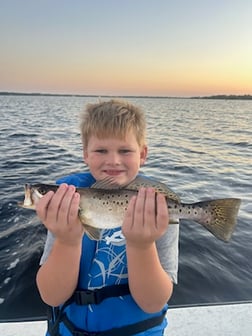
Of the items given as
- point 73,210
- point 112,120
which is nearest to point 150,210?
point 73,210

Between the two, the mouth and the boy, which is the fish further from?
the mouth

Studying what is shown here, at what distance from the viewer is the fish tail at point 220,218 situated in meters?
2.48

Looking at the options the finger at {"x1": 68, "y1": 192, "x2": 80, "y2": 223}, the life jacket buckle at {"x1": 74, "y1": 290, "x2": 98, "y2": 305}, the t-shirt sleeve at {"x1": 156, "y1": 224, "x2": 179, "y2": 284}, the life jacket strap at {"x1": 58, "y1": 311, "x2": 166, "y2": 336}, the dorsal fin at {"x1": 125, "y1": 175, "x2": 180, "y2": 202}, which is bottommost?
the life jacket strap at {"x1": 58, "y1": 311, "x2": 166, "y2": 336}

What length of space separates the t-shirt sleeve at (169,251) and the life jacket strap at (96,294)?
0.33 meters

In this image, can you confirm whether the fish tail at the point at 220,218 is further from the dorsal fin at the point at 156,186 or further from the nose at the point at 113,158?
the nose at the point at 113,158

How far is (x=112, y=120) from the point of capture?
2.84m

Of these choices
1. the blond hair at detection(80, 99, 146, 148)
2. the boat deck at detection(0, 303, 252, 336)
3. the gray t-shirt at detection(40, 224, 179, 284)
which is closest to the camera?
the gray t-shirt at detection(40, 224, 179, 284)

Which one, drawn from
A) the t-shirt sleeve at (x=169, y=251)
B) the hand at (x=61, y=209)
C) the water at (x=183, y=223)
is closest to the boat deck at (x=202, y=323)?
the t-shirt sleeve at (x=169, y=251)

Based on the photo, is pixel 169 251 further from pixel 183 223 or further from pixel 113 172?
pixel 183 223

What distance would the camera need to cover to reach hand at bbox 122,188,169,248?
88.0 inches

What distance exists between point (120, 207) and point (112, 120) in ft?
2.44

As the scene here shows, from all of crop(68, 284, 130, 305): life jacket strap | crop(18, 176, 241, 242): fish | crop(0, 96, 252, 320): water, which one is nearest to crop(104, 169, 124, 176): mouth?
crop(18, 176, 241, 242): fish

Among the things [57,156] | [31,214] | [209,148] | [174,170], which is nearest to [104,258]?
[31,214]

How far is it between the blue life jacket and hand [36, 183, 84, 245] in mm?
538
